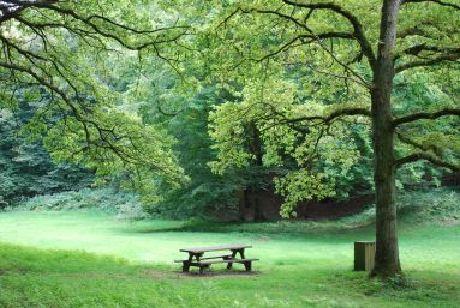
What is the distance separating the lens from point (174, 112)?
31812 millimetres

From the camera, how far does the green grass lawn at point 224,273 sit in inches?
434

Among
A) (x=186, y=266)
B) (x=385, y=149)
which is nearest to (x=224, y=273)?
(x=186, y=266)

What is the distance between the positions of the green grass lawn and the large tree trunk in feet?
2.47

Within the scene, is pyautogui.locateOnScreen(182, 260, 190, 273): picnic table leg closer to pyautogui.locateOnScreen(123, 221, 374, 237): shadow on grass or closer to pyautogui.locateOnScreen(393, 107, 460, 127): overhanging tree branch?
pyautogui.locateOnScreen(393, 107, 460, 127): overhanging tree branch

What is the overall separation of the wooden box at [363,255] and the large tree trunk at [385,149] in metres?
1.77

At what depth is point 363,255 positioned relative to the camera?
54.4 ft

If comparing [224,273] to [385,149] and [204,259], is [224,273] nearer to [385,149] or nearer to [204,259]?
[204,259]

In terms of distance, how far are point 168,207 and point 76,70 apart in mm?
15345

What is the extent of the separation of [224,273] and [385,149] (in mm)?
5391

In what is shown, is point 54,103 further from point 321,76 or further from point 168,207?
point 168,207

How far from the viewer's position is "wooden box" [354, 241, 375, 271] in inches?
651

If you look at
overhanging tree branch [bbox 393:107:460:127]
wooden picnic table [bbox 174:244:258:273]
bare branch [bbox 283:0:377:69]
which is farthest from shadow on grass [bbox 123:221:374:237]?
bare branch [bbox 283:0:377:69]

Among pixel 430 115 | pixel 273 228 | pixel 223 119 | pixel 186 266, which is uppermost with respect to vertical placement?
pixel 223 119

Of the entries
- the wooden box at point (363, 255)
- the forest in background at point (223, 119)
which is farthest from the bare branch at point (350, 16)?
the wooden box at point (363, 255)
